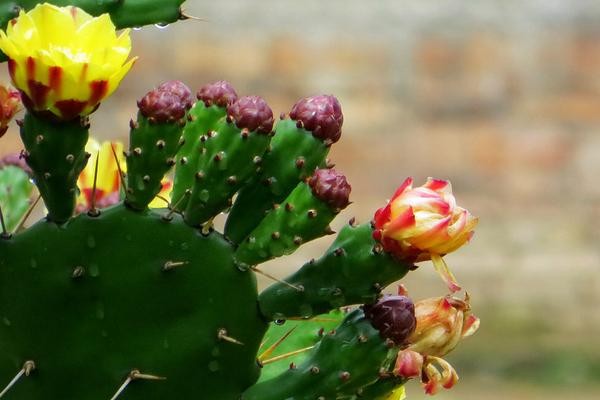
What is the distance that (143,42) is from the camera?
577 cm

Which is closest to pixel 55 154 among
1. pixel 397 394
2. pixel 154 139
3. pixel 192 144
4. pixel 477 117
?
pixel 154 139

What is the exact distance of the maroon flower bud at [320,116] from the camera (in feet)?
Result: 4.22

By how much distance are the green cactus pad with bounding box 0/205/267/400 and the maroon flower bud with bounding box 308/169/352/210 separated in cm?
10

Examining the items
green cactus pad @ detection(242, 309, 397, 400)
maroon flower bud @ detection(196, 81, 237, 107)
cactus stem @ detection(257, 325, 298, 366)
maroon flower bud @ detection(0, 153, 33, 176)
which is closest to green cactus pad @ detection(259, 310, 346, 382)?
cactus stem @ detection(257, 325, 298, 366)

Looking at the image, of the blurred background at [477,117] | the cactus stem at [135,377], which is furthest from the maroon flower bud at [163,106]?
the blurred background at [477,117]

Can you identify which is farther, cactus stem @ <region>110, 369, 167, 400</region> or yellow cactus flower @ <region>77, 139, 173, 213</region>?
yellow cactus flower @ <region>77, 139, 173, 213</region>

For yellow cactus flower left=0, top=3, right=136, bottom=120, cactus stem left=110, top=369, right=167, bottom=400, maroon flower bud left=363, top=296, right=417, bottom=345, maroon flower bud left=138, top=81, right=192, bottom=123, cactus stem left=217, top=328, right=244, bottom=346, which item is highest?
yellow cactus flower left=0, top=3, right=136, bottom=120

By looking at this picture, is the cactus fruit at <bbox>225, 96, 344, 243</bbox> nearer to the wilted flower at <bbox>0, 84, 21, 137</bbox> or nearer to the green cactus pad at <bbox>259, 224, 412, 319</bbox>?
the green cactus pad at <bbox>259, 224, 412, 319</bbox>

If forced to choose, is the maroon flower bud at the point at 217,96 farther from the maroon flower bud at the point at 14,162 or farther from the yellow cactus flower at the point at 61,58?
the maroon flower bud at the point at 14,162

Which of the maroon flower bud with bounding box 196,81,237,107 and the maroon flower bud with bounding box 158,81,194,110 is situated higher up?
the maroon flower bud with bounding box 158,81,194,110

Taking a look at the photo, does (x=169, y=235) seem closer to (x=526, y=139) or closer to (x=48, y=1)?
(x=48, y=1)

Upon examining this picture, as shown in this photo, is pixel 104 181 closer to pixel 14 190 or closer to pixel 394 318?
pixel 14 190

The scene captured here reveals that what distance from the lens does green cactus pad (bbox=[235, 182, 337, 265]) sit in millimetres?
1252

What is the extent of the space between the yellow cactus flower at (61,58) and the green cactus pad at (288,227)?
0.63 ft
